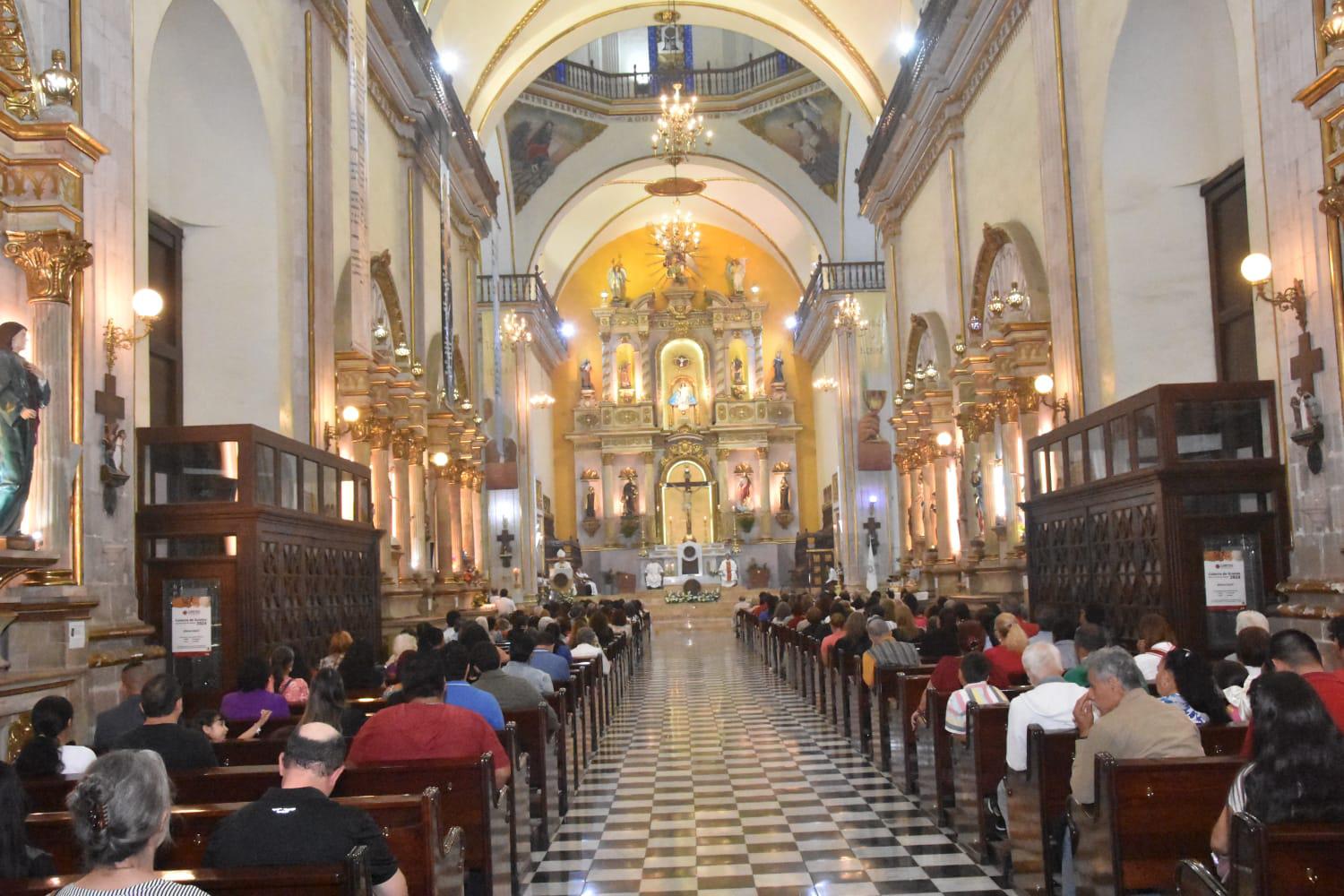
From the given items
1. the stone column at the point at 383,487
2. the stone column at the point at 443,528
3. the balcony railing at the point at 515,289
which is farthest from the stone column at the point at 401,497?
the balcony railing at the point at 515,289

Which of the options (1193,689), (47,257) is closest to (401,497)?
(47,257)

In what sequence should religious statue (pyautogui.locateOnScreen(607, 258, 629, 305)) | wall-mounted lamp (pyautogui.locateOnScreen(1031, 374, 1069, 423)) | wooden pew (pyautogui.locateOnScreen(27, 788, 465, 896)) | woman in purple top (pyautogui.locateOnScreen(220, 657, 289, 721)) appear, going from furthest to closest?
religious statue (pyautogui.locateOnScreen(607, 258, 629, 305)) → wall-mounted lamp (pyautogui.locateOnScreen(1031, 374, 1069, 423)) → woman in purple top (pyautogui.locateOnScreen(220, 657, 289, 721)) → wooden pew (pyautogui.locateOnScreen(27, 788, 465, 896))

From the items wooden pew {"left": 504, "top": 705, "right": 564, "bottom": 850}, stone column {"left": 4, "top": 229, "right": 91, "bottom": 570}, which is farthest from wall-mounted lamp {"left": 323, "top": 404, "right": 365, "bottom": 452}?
wooden pew {"left": 504, "top": 705, "right": 564, "bottom": 850}

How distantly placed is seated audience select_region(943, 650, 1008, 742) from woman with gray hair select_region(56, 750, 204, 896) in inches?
184

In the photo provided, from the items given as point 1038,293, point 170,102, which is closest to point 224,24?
point 170,102

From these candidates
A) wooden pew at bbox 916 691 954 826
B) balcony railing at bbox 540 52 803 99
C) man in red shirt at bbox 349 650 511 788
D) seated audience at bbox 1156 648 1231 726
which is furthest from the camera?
balcony railing at bbox 540 52 803 99

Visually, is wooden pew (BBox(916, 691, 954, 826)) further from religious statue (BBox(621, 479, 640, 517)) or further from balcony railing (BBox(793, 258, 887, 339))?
religious statue (BBox(621, 479, 640, 517))

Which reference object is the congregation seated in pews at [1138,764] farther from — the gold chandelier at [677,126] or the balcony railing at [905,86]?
the gold chandelier at [677,126]

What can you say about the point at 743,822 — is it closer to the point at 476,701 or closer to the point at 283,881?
the point at 476,701

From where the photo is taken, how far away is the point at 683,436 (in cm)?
3947

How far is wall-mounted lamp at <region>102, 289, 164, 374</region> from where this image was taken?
7.73m

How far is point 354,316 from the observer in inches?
535

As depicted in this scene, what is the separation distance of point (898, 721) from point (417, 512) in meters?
10.3

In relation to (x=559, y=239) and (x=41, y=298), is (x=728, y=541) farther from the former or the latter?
(x=41, y=298)
